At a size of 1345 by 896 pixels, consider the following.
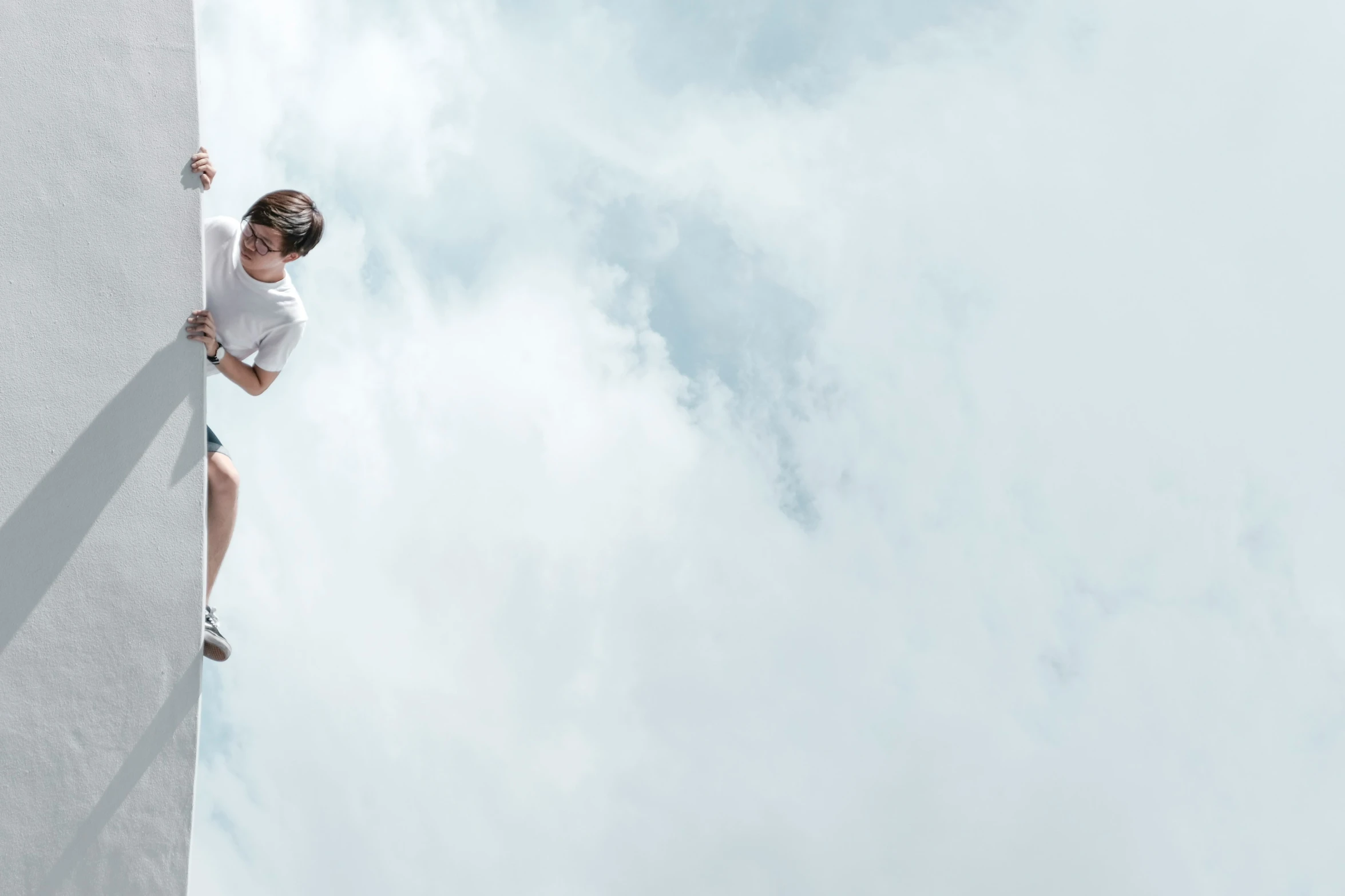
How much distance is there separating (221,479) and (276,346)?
0.67 meters

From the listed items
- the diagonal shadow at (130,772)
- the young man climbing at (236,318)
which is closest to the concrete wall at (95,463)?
the diagonal shadow at (130,772)

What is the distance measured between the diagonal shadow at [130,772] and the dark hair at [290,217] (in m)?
1.93

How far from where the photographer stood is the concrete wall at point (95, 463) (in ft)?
19.2

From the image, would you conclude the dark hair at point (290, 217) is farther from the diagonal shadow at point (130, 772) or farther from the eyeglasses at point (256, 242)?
the diagonal shadow at point (130, 772)

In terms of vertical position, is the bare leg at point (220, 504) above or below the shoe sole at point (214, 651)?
above

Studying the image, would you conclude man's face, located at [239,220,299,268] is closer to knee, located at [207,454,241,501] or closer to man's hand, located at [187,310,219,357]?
man's hand, located at [187,310,219,357]

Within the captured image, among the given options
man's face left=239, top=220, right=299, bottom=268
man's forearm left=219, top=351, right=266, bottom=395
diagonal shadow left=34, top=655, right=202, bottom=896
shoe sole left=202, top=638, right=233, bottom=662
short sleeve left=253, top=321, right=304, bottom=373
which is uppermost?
man's face left=239, top=220, right=299, bottom=268

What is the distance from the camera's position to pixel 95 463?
19.3ft

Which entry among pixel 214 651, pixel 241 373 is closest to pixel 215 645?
pixel 214 651

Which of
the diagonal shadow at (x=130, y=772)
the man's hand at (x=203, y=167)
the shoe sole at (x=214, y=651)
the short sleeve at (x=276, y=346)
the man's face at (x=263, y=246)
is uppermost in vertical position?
the man's hand at (x=203, y=167)

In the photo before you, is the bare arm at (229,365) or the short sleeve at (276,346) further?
the short sleeve at (276,346)

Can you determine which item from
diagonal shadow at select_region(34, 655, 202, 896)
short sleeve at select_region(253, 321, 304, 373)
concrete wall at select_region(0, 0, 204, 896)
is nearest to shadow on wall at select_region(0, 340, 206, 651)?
concrete wall at select_region(0, 0, 204, 896)

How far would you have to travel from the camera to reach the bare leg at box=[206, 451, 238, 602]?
6.12 m

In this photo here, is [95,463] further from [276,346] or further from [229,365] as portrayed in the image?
[276,346]
